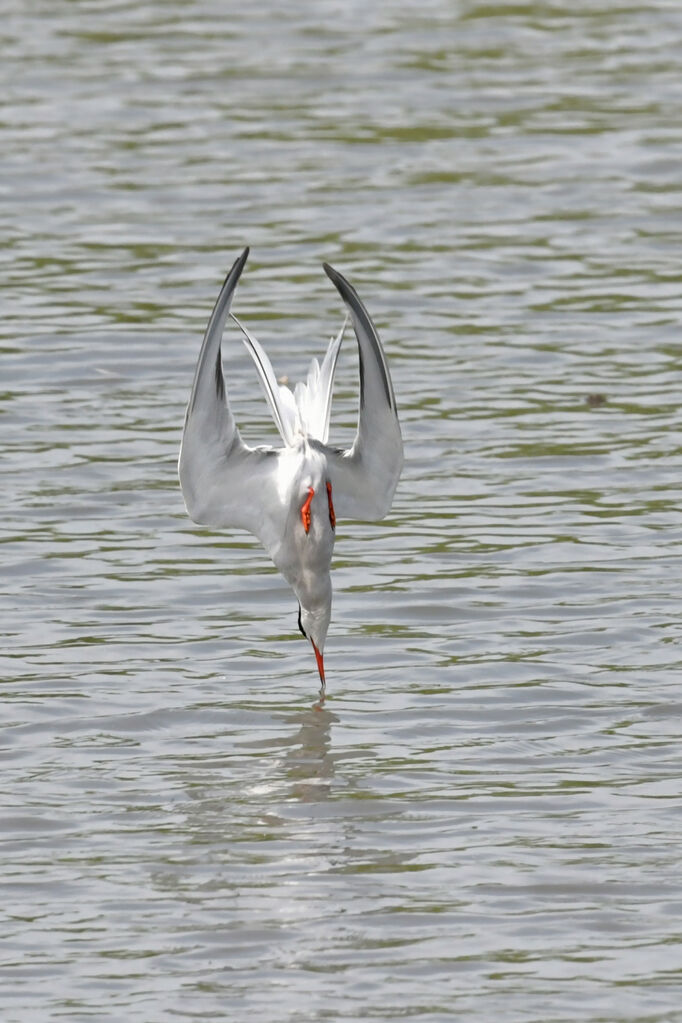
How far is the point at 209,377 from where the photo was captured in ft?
26.2

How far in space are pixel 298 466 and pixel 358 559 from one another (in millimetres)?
2012

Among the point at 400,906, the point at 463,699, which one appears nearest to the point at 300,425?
the point at 463,699

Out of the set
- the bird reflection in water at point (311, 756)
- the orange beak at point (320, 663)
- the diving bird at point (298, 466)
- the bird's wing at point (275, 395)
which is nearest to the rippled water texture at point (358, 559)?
the bird reflection in water at point (311, 756)

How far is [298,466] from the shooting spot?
827 cm

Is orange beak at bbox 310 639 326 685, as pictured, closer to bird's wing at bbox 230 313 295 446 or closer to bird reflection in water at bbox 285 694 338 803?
bird reflection in water at bbox 285 694 338 803

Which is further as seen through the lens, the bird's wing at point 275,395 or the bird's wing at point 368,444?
the bird's wing at point 275,395

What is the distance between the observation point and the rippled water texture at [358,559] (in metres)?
6.69

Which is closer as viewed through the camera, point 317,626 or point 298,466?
point 298,466

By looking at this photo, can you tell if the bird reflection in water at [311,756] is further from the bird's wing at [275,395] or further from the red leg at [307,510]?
the bird's wing at [275,395]

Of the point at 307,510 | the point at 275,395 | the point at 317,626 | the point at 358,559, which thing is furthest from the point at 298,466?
the point at 358,559

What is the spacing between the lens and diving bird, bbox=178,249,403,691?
8.04m

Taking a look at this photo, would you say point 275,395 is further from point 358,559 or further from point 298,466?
point 358,559

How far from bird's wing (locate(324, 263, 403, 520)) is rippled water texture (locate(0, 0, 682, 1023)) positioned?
755mm

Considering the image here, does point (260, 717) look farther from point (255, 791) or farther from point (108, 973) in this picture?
point (108, 973)
